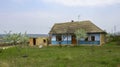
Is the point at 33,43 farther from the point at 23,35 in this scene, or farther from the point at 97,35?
the point at 97,35

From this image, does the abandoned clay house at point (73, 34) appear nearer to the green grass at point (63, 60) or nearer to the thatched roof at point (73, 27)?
the thatched roof at point (73, 27)

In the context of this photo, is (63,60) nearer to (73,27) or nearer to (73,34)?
(73,34)

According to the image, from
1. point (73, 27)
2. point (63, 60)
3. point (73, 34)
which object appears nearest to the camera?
point (63, 60)

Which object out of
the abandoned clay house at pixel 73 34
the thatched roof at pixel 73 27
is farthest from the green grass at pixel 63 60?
the thatched roof at pixel 73 27

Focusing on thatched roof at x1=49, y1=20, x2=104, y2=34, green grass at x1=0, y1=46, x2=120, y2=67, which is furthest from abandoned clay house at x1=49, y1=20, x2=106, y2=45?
green grass at x1=0, y1=46, x2=120, y2=67

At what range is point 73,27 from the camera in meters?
45.2

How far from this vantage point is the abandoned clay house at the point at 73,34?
1641 inches

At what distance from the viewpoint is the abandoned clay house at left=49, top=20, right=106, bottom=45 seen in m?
41.7

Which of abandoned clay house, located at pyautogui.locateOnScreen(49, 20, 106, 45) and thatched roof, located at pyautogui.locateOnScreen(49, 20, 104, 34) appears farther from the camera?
thatched roof, located at pyautogui.locateOnScreen(49, 20, 104, 34)

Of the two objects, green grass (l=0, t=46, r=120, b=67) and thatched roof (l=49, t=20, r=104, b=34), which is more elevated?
thatched roof (l=49, t=20, r=104, b=34)

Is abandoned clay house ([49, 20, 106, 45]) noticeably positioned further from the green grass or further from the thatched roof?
the green grass

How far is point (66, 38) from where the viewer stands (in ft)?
148

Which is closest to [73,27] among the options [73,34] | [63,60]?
[73,34]

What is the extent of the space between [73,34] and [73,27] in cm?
178
